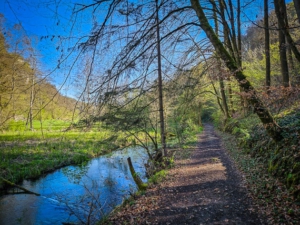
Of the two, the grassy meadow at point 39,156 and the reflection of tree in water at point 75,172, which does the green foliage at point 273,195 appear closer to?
the grassy meadow at point 39,156

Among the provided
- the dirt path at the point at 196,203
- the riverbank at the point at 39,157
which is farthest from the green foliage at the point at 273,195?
the riverbank at the point at 39,157

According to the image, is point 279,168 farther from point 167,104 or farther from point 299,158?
point 167,104

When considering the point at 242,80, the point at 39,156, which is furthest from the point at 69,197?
the point at 242,80

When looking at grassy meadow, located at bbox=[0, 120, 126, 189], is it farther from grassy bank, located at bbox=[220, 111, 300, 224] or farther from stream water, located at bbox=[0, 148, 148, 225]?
grassy bank, located at bbox=[220, 111, 300, 224]

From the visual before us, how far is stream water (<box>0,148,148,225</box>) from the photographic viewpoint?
20.5ft

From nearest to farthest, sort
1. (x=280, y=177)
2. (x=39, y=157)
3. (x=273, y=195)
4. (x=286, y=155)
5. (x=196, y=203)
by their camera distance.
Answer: (x=273, y=195) < (x=280, y=177) < (x=196, y=203) < (x=286, y=155) < (x=39, y=157)

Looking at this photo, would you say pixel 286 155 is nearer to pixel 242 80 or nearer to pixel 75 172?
pixel 242 80

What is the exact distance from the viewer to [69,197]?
307 inches

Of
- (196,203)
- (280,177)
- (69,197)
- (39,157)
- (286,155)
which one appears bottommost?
(69,197)

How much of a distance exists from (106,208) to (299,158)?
5.99 meters

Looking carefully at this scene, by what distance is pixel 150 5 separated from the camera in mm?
3211

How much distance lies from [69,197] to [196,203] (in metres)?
5.51

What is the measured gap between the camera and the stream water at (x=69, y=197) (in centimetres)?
624

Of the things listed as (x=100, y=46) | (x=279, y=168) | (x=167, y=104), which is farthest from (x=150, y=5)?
(x=167, y=104)
